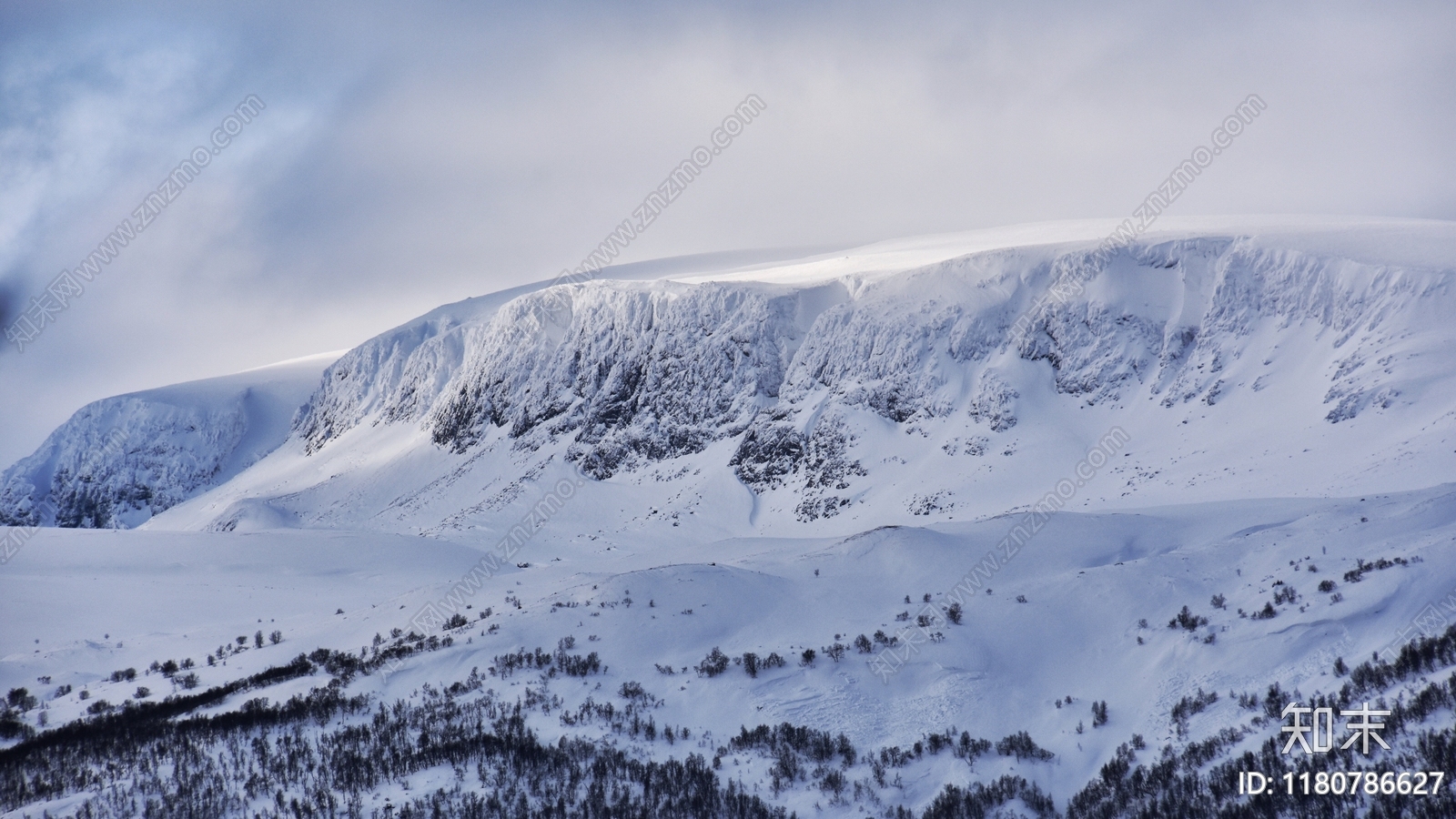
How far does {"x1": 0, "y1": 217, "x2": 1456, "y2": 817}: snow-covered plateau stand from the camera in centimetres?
2952

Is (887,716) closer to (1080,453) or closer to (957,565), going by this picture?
(957,565)

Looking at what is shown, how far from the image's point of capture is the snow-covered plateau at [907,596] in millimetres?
29516

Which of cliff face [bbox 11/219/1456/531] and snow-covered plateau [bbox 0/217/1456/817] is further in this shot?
cliff face [bbox 11/219/1456/531]

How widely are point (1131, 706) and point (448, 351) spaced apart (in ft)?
521

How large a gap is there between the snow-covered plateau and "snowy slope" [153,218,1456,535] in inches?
19.2

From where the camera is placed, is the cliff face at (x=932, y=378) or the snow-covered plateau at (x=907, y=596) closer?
the snow-covered plateau at (x=907, y=596)

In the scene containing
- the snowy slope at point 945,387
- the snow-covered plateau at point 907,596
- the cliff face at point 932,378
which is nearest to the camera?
the snow-covered plateau at point 907,596

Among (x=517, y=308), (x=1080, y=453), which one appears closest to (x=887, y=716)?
(x=1080, y=453)

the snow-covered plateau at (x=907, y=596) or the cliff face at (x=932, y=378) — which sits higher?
the cliff face at (x=932, y=378)

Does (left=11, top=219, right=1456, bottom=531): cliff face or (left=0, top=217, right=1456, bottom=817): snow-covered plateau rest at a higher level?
(left=11, top=219, right=1456, bottom=531): cliff face

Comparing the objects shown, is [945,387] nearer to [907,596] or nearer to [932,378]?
[932,378]

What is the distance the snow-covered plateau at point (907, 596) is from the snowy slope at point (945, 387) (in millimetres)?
488

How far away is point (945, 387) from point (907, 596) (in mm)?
69922

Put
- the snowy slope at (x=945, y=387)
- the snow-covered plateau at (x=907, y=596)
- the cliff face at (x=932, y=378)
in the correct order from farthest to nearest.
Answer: the cliff face at (x=932, y=378)
the snowy slope at (x=945, y=387)
the snow-covered plateau at (x=907, y=596)
